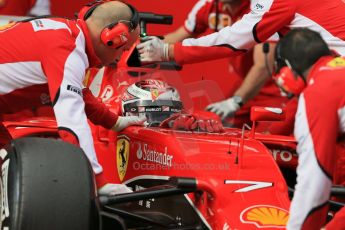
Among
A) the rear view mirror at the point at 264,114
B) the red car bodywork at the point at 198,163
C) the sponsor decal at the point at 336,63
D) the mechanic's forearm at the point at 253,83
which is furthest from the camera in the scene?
the mechanic's forearm at the point at 253,83

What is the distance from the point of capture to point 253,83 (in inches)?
245

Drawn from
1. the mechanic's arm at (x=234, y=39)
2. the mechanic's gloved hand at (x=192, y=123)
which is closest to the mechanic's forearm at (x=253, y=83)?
the mechanic's arm at (x=234, y=39)

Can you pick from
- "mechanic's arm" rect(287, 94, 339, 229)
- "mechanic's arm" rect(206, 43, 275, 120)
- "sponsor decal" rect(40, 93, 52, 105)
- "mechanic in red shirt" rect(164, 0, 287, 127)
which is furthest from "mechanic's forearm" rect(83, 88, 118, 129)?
"mechanic's arm" rect(206, 43, 275, 120)

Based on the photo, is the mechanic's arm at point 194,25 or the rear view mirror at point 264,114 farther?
the mechanic's arm at point 194,25

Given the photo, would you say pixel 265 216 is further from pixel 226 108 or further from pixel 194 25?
pixel 194 25

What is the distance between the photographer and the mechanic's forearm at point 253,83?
6184mm

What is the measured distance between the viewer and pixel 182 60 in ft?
15.6

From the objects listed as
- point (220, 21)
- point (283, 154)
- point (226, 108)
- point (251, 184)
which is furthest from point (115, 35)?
point (220, 21)

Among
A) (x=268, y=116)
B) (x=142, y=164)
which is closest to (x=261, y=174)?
(x=268, y=116)

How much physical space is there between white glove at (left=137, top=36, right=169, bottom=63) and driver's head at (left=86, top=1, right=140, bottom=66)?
0.48 m

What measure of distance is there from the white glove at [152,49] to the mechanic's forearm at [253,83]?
1.54m

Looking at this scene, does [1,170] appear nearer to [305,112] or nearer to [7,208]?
[7,208]

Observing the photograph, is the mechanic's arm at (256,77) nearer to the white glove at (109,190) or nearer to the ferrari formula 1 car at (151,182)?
the ferrari formula 1 car at (151,182)

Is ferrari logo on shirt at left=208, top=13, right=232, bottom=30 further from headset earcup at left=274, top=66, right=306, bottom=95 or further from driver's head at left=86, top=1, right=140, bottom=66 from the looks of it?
headset earcup at left=274, top=66, right=306, bottom=95
